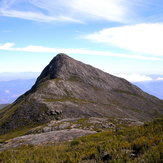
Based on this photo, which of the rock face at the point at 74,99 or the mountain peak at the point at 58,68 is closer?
the rock face at the point at 74,99

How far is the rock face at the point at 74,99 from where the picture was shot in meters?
83.0

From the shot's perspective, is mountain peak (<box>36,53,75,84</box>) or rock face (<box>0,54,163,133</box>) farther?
mountain peak (<box>36,53,75,84</box>)

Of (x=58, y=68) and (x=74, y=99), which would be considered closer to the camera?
(x=74, y=99)

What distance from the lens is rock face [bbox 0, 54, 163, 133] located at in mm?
Answer: 82969

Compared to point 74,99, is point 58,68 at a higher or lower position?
higher

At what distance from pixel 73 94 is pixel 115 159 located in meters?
100.0

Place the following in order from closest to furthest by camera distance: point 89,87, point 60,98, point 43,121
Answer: point 43,121 → point 60,98 → point 89,87

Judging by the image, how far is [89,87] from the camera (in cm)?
13225

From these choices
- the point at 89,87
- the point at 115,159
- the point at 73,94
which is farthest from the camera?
the point at 89,87

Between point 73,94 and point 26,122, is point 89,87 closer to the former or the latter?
point 73,94

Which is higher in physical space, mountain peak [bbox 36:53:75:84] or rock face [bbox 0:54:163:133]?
mountain peak [bbox 36:53:75:84]

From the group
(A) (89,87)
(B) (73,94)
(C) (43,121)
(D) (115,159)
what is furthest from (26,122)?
(D) (115,159)

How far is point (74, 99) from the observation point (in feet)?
342

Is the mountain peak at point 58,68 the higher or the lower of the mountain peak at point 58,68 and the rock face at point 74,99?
the higher
